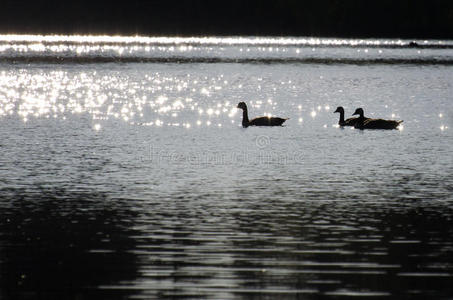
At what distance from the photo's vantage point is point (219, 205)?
21.1 meters

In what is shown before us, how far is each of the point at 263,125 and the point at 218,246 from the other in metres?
22.8

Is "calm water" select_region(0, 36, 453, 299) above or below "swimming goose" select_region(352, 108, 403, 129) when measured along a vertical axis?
below

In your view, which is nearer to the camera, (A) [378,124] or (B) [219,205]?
(B) [219,205]

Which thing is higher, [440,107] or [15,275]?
[440,107]

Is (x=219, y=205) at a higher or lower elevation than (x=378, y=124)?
lower

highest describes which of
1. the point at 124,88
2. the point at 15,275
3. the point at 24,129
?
the point at 124,88

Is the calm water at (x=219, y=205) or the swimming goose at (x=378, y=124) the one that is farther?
the swimming goose at (x=378, y=124)

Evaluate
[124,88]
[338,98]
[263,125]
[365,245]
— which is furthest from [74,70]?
[365,245]

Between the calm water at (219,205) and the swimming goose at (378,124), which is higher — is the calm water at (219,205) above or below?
below

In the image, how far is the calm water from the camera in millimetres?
14953

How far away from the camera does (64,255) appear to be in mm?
16453

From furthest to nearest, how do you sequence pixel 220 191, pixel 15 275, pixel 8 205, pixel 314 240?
pixel 220 191 < pixel 8 205 < pixel 314 240 < pixel 15 275

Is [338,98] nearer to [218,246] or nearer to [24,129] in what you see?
[24,129]

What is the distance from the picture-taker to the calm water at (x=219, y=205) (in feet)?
49.1
